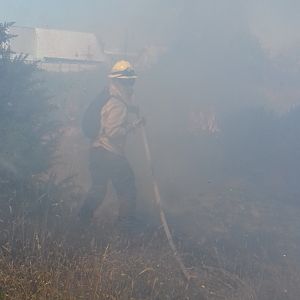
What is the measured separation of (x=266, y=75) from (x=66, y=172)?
15974 mm

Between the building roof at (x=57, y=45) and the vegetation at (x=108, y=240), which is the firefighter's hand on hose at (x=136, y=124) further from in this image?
the building roof at (x=57, y=45)

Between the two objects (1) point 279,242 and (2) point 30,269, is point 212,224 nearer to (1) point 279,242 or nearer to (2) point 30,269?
(1) point 279,242

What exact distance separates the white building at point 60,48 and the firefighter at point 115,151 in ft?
74.4

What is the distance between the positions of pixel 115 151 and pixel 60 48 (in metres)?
26.2

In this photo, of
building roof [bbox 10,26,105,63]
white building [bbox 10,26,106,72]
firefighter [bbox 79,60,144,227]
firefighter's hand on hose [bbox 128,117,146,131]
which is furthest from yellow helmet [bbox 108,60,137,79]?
building roof [bbox 10,26,105,63]

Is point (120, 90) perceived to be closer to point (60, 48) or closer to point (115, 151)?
point (115, 151)

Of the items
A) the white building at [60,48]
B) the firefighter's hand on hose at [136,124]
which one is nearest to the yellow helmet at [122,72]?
the firefighter's hand on hose at [136,124]

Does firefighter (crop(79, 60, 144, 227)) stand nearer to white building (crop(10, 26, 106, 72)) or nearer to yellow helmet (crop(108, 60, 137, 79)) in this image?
yellow helmet (crop(108, 60, 137, 79))

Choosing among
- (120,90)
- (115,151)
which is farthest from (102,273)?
(120,90)

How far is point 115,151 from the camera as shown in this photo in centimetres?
571

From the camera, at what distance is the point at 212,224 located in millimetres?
6730

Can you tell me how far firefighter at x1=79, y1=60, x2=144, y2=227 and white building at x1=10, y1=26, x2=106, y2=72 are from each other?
74.4 feet

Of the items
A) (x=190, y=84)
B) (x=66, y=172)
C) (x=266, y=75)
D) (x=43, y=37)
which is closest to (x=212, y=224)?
(x=66, y=172)

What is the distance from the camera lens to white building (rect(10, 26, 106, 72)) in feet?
95.0
